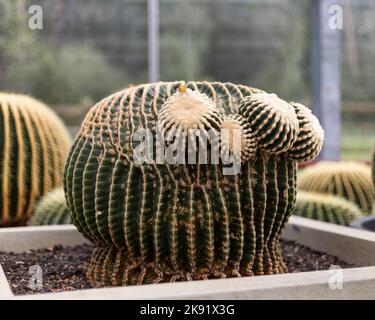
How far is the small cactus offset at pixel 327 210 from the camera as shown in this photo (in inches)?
118

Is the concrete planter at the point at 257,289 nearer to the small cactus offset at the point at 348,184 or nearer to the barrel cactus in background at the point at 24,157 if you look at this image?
the barrel cactus in background at the point at 24,157

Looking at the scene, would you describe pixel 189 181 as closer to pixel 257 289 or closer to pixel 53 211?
pixel 257 289

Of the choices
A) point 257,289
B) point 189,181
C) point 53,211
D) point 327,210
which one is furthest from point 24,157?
point 257,289

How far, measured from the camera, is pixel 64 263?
211cm

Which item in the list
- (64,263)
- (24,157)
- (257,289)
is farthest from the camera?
(24,157)

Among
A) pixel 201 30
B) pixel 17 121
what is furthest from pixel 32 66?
pixel 17 121

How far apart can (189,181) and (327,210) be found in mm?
1566

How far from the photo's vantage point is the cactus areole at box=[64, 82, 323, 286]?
162 cm

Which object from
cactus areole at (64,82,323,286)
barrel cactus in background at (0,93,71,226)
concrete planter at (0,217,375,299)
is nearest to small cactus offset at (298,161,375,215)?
barrel cactus in background at (0,93,71,226)

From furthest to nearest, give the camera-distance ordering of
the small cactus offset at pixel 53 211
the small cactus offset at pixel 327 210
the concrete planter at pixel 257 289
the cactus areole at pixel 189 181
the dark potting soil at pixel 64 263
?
1. the small cactus offset at pixel 327 210
2. the small cactus offset at pixel 53 211
3. the dark potting soil at pixel 64 263
4. the cactus areole at pixel 189 181
5. the concrete planter at pixel 257 289

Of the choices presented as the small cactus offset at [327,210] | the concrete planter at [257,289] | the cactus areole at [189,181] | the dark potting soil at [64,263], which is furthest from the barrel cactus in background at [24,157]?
the concrete planter at [257,289]

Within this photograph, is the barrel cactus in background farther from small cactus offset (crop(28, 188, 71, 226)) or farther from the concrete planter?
the concrete planter

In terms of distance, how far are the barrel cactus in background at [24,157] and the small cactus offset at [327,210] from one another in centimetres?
133
